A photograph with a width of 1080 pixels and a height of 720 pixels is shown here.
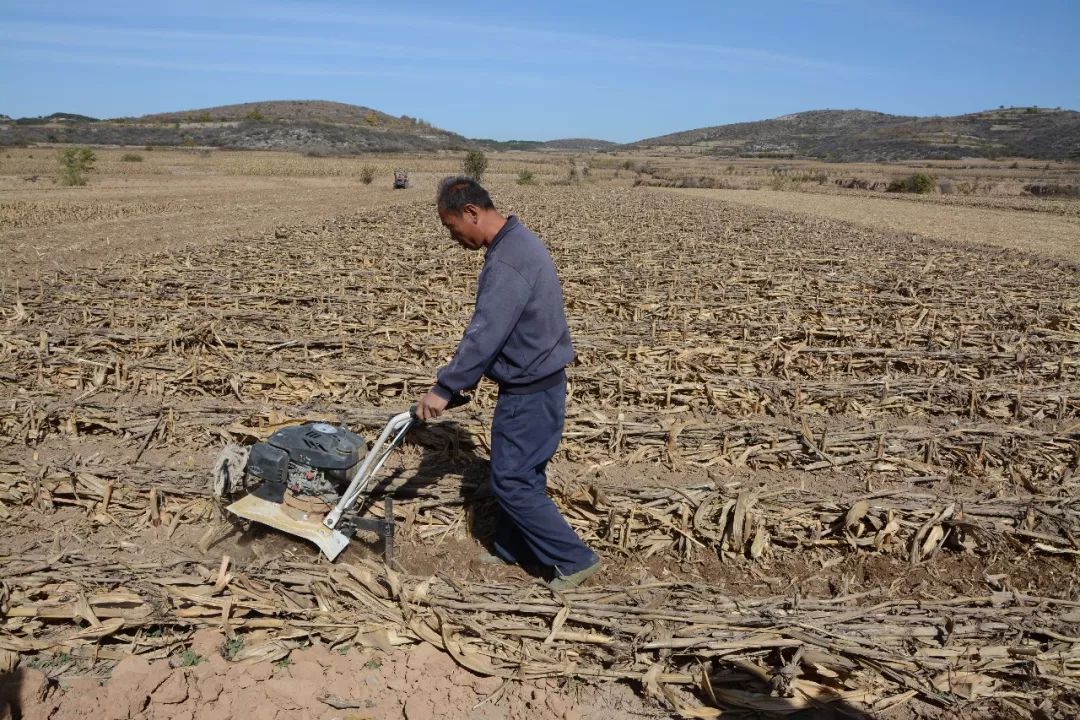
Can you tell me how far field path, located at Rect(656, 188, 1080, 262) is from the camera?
21570 mm

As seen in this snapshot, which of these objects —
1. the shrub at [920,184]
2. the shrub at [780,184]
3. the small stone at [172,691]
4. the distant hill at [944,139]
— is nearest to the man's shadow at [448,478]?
the small stone at [172,691]

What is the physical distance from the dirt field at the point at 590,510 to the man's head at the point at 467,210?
74.5 inches

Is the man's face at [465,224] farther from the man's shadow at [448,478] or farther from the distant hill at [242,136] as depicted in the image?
the distant hill at [242,136]

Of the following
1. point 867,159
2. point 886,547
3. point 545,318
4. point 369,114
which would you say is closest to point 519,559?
point 545,318

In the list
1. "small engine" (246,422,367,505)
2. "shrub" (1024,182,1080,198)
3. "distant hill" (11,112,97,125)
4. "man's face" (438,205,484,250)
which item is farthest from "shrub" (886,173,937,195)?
"distant hill" (11,112,97,125)

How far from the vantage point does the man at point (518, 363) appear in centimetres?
375

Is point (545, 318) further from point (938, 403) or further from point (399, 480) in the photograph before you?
point (938, 403)

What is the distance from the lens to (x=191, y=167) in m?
53.1

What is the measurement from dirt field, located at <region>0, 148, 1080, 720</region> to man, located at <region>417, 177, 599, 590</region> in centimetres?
36

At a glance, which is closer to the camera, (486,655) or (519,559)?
(486,655)

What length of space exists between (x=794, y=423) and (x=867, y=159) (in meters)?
123

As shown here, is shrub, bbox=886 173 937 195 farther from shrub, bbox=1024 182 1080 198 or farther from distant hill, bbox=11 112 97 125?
distant hill, bbox=11 112 97 125

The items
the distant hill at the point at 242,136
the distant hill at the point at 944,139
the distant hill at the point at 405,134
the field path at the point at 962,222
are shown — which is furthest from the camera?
the distant hill at the point at 944,139

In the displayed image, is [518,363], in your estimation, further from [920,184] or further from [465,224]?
[920,184]
